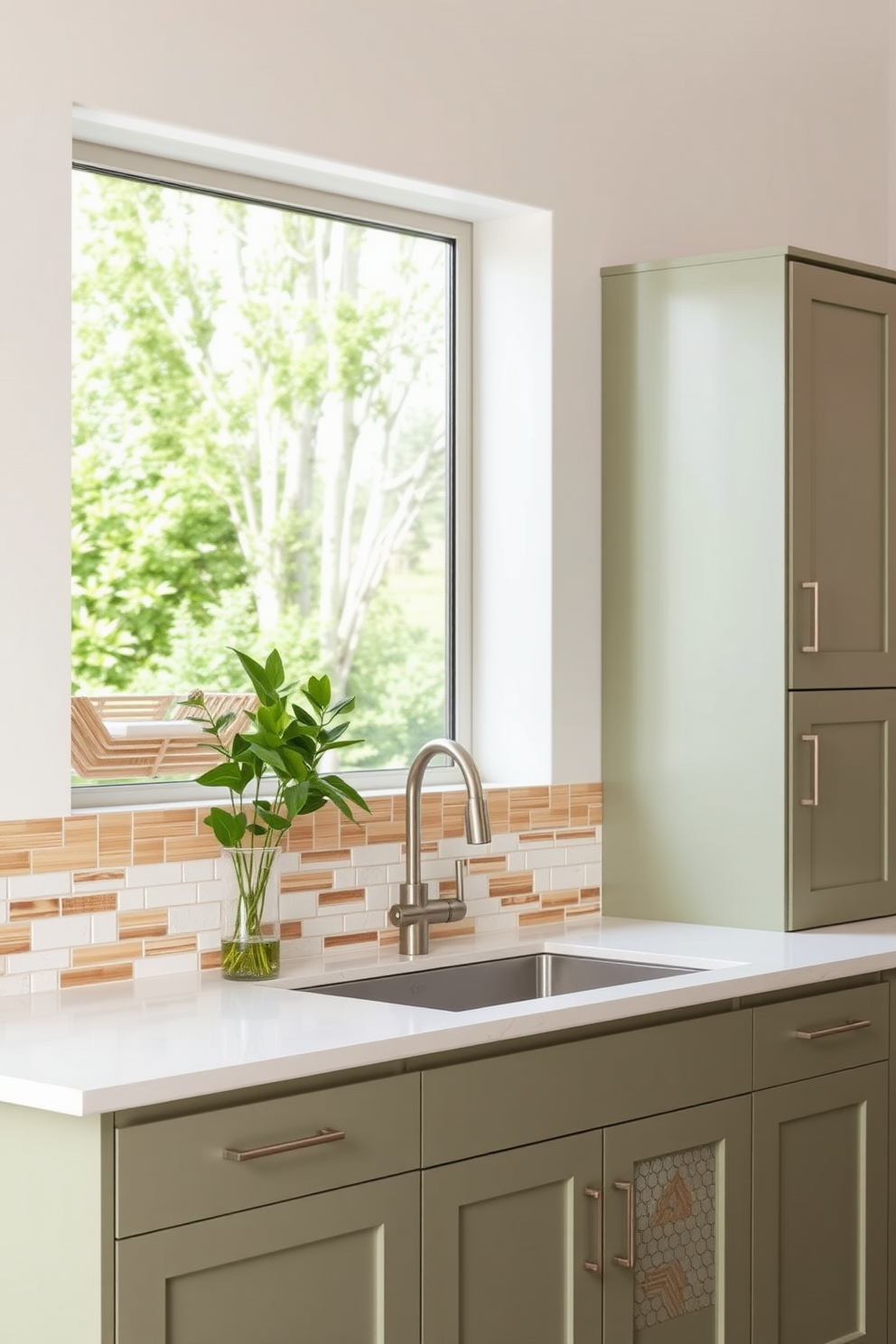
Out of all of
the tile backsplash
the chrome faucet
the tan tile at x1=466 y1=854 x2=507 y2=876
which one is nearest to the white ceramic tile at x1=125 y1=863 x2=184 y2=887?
the tile backsplash

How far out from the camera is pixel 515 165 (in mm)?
3377

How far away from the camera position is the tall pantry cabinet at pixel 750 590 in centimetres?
331

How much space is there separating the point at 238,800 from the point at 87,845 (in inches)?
15.2

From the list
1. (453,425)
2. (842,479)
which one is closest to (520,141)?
(453,425)

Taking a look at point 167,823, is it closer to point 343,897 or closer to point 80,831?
point 80,831

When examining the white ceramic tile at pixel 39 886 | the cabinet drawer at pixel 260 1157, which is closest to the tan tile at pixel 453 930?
the white ceramic tile at pixel 39 886

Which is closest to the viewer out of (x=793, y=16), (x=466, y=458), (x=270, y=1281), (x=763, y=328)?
(x=270, y=1281)

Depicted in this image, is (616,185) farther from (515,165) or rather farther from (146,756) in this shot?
(146,756)

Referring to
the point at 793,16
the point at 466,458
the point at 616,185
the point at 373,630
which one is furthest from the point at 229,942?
the point at 793,16

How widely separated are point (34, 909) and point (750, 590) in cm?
152

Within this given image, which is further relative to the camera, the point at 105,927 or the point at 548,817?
the point at 548,817

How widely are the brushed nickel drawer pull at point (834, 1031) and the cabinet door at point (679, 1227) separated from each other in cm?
17

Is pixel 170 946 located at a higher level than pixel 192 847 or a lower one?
lower

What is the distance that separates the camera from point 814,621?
10.9 ft
